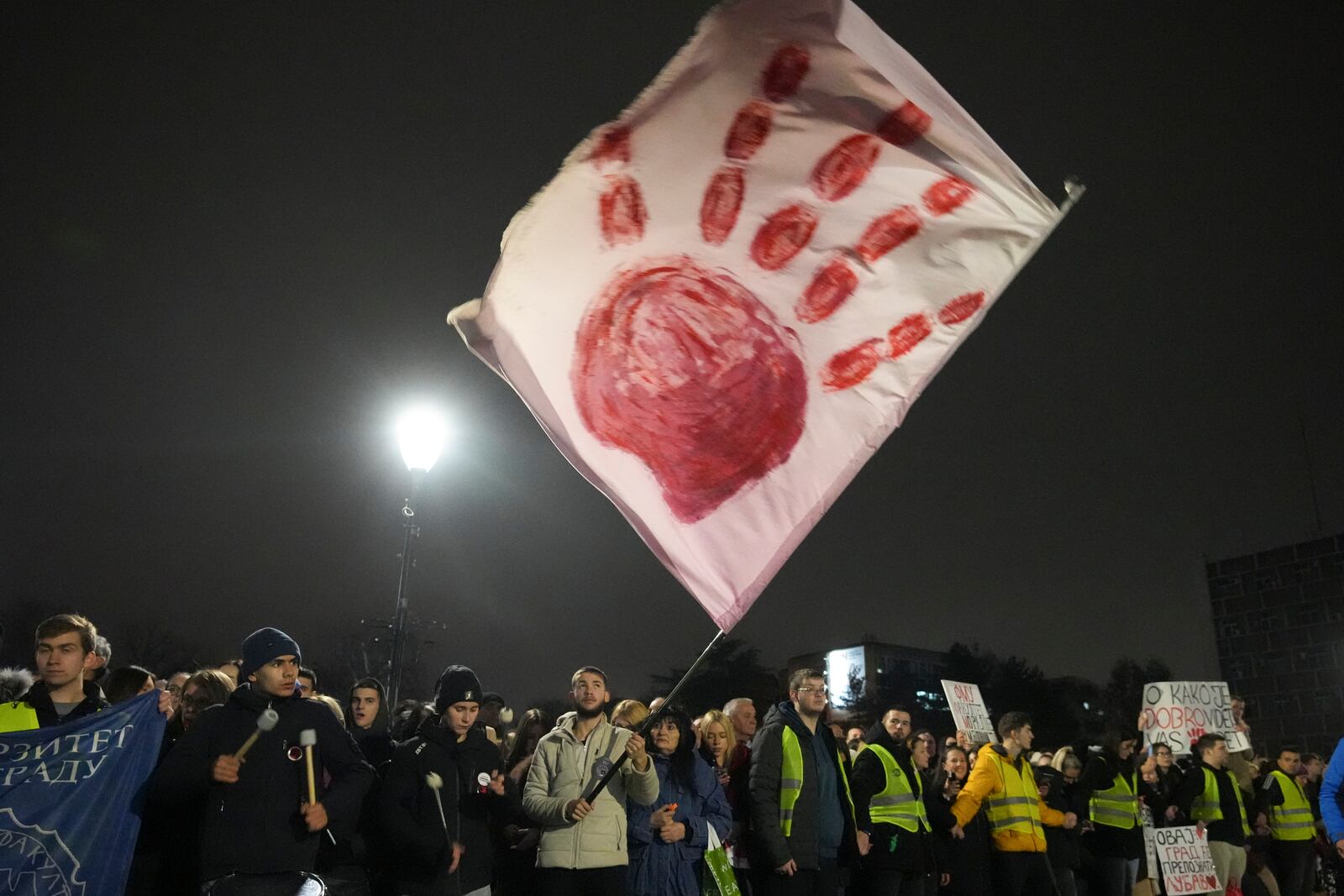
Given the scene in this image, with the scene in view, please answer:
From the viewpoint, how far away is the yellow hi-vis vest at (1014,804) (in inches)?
405

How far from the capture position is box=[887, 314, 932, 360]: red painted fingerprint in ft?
17.1

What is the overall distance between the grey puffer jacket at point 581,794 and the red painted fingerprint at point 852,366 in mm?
2880

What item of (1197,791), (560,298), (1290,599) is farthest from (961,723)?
(1290,599)

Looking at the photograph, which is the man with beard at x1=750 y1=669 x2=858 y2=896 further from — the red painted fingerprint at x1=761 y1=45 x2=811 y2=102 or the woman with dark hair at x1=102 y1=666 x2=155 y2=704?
the red painted fingerprint at x1=761 y1=45 x2=811 y2=102

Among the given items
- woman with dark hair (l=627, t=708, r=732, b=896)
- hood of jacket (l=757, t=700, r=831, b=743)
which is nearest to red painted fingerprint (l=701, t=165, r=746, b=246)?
woman with dark hair (l=627, t=708, r=732, b=896)

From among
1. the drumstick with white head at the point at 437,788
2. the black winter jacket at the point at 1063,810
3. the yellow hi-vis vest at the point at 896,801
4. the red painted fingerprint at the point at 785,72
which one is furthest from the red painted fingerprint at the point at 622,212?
the black winter jacket at the point at 1063,810

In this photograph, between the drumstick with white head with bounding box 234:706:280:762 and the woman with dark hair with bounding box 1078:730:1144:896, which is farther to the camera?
the woman with dark hair with bounding box 1078:730:1144:896

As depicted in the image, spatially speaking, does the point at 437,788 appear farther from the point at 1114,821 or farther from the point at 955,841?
the point at 1114,821

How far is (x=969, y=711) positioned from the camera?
1354 cm

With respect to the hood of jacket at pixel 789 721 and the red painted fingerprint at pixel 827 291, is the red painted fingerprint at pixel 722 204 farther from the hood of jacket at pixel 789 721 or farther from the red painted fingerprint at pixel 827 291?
the hood of jacket at pixel 789 721

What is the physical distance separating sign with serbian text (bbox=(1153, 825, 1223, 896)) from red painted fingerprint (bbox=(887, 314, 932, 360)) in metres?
9.66

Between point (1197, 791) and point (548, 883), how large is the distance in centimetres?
910

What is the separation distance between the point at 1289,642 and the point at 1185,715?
141 ft

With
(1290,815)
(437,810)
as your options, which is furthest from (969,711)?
(437,810)
